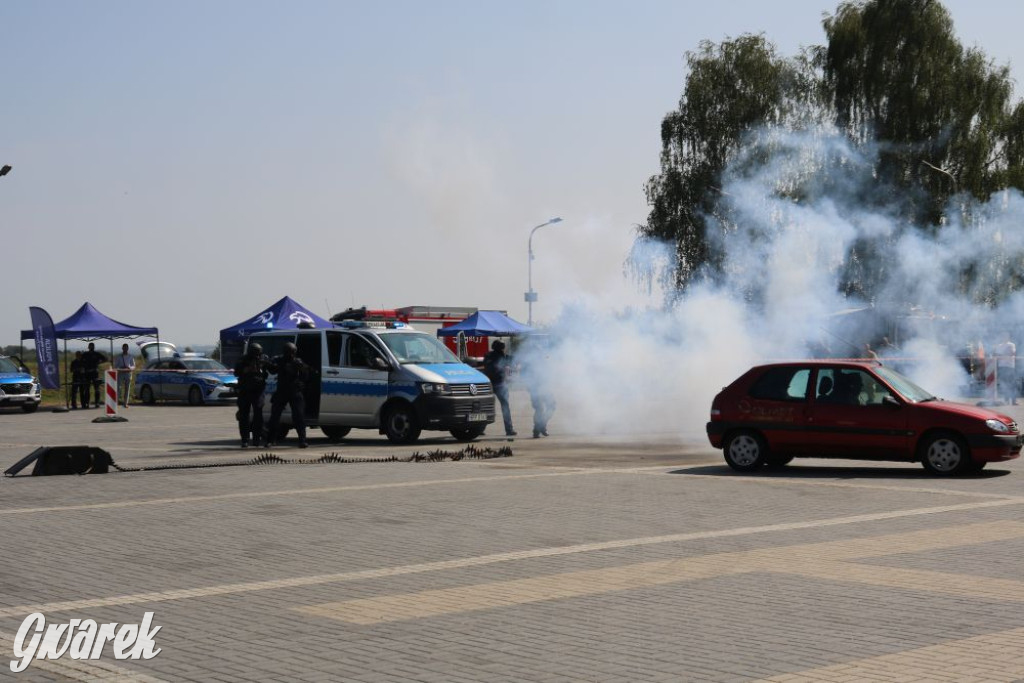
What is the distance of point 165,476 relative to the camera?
16688 mm

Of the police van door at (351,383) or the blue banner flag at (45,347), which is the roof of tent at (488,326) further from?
the police van door at (351,383)

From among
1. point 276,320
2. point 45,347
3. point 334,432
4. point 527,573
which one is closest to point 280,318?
point 276,320

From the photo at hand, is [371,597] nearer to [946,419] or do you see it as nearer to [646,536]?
[646,536]

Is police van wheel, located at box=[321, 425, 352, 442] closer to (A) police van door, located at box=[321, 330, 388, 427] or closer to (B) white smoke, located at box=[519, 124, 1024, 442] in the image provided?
(A) police van door, located at box=[321, 330, 388, 427]

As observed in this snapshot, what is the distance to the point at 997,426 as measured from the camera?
52.9ft

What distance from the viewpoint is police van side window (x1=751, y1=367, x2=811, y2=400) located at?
17109 mm

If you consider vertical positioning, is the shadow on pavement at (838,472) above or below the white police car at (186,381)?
below

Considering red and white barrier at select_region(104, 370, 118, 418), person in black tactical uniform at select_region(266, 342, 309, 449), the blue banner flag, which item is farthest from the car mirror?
the blue banner flag

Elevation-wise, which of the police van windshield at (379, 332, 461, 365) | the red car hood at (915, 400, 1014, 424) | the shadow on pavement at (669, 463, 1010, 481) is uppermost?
the police van windshield at (379, 332, 461, 365)

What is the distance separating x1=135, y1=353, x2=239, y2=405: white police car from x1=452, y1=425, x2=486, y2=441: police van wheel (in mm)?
17872

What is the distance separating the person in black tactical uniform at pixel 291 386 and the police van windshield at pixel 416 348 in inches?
62.6

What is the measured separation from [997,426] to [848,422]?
5.87 feet

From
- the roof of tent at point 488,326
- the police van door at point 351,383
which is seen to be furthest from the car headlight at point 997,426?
the roof of tent at point 488,326

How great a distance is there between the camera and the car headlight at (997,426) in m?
16.1
